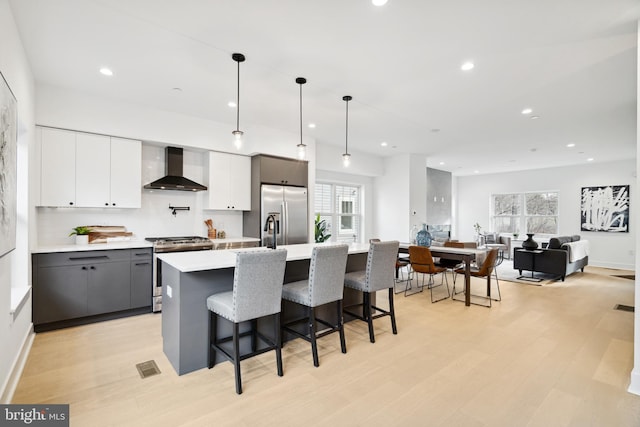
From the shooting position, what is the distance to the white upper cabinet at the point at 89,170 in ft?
12.1

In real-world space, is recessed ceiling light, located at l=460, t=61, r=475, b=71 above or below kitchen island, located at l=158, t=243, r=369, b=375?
above

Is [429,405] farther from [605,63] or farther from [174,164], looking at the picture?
[174,164]

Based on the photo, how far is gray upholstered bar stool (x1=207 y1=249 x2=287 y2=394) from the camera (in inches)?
90.1

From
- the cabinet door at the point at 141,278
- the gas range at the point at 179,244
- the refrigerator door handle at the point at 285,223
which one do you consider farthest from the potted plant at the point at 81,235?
the refrigerator door handle at the point at 285,223

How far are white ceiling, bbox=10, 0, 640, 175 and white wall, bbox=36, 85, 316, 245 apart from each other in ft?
0.68

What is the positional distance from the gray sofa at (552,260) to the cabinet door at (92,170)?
759cm

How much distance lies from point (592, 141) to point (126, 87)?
25.6ft

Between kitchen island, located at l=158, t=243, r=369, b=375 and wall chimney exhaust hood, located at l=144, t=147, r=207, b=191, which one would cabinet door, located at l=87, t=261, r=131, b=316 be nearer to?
wall chimney exhaust hood, located at l=144, t=147, r=207, b=191

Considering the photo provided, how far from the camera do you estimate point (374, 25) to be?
2480 millimetres

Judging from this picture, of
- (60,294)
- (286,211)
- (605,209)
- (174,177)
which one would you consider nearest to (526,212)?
(605,209)

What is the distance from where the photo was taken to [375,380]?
248 cm

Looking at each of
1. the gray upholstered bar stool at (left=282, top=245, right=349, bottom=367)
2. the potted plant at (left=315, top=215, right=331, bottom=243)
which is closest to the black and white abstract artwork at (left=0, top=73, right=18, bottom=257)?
the gray upholstered bar stool at (left=282, top=245, right=349, bottom=367)

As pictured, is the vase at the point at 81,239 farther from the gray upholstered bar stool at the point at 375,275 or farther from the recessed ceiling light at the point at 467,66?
the recessed ceiling light at the point at 467,66

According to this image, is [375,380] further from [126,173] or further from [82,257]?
[126,173]
